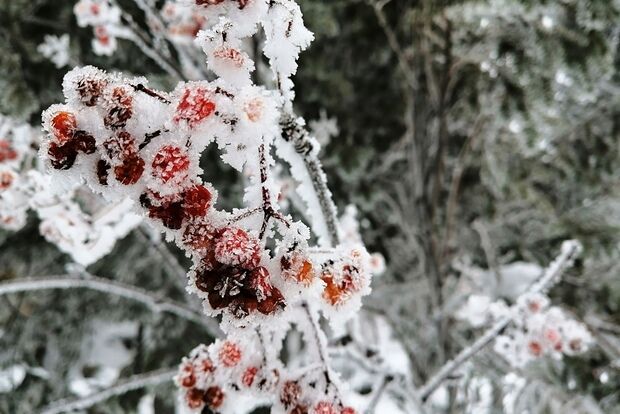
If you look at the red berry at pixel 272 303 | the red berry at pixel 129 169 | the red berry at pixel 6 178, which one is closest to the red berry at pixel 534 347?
the red berry at pixel 272 303

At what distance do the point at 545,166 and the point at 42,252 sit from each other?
3.90 meters

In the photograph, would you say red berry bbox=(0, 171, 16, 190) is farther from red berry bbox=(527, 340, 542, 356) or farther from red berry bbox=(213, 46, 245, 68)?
red berry bbox=(527, 340, 542, 356)

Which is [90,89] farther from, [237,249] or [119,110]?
[237,249]

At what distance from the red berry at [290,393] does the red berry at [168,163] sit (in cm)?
53

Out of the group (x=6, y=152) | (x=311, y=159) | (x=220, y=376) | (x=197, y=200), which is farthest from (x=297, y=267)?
(x=6, y=152)

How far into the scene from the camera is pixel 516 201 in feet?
12.9

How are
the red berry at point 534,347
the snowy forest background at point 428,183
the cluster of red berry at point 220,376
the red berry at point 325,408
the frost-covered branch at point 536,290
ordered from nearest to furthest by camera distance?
the red berry at point 325,408
the cluster of red berry at point 220,376
the frost-covered branch at point 536,290
the red berry at point 534,347
the snowy forest background at point 428,183

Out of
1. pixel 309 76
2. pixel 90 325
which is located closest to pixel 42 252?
pixel 90 325

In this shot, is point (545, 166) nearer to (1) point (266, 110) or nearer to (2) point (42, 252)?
(1) point (266, 110)

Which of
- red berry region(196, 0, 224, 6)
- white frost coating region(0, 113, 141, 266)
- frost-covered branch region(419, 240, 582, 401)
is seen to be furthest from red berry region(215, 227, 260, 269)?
frost-covered branch region(419, 240, 582, 401)

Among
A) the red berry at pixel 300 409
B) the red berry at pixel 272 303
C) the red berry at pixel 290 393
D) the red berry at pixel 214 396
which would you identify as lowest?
the red berry at pixel 300 409

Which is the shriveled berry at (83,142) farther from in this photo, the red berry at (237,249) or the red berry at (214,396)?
the red berry at (214,396)

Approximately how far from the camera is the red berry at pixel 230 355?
3.50ft

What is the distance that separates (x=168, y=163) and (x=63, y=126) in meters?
0.17
